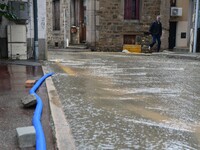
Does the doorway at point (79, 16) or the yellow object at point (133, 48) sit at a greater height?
the doorway at point (79, 16)

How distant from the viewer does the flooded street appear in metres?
3.43

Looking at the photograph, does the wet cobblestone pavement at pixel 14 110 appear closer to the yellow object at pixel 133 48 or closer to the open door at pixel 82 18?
the yellow object at pixel 133 48

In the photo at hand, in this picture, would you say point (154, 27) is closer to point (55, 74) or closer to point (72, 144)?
point (55, 74)

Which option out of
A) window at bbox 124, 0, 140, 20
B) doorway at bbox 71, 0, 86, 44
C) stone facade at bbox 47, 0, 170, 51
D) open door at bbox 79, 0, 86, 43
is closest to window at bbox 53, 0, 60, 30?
doorway at bbox 71, 0, 86, 44

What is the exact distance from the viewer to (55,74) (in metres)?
7.70

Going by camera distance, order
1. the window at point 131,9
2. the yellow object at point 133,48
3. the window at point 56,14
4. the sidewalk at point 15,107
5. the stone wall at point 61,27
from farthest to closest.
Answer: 1. the window at point 56,14
2. the stone wall at point 61,27
3. the window at point 131,9
4. the yellow object at point 133,48
5. the sidewalk at point 15,107

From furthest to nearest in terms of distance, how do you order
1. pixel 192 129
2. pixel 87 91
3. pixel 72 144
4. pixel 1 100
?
1. pixel 87 91
2. pixel 1 100
3. pixel 192 129
4. pixel 72 144

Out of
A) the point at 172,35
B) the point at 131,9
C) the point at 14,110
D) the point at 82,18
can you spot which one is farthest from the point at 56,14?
the point at 14,110

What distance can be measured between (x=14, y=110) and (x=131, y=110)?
5.53 feet

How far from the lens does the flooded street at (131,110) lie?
3434mm

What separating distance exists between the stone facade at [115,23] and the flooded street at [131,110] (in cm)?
1125

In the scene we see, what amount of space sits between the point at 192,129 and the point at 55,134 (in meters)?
1.68

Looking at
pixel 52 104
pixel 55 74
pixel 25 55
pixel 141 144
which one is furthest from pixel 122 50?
pixel 141 144

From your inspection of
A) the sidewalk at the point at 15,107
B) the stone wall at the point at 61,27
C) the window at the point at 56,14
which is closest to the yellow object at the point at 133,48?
the stone wall at the point at 61,27
